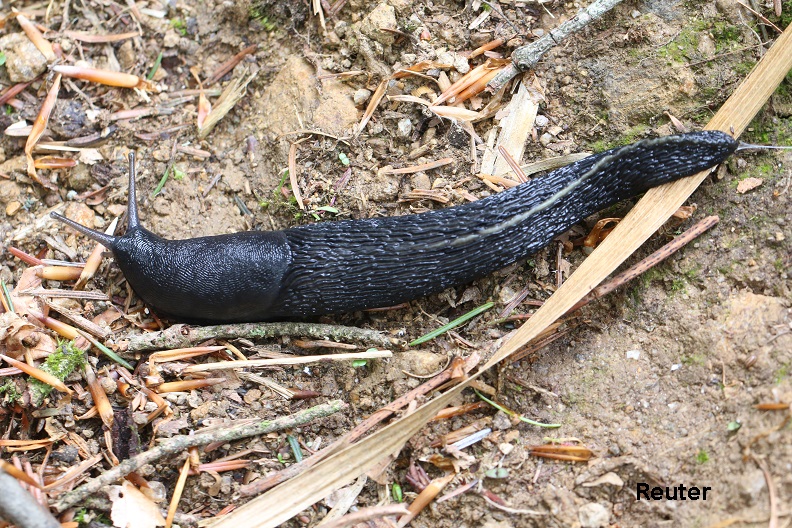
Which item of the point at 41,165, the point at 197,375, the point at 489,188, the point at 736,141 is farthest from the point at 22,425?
the point at 736,141

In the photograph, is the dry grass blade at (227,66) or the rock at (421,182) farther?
the dry grass blade at (227,66)

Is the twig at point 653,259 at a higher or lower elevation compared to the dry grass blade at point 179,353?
higher

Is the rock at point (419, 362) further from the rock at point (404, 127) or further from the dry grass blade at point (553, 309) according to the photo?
the rock at point (404, 127)

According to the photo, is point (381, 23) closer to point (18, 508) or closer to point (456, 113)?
point (456, 113)

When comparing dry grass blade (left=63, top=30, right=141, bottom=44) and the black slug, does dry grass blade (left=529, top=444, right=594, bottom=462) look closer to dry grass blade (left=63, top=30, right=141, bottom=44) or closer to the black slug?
the black slug

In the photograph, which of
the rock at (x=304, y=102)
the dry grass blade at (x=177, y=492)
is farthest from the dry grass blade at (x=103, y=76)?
the dry grass blade at (x=177, y=492)

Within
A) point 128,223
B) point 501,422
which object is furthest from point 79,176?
point 501,422
